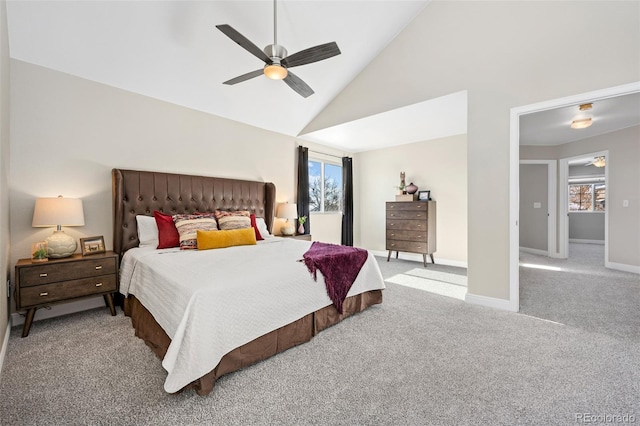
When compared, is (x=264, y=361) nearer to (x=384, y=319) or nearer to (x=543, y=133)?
(x=384, y=319)

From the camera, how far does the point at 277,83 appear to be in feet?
12.6

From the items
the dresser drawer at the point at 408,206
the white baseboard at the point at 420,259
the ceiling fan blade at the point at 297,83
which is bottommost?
the white baseboard at the point at 420,259

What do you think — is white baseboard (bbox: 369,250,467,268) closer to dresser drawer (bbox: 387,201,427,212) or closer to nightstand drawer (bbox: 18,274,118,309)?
dresser drawer (bbox: 387,201,427,212)

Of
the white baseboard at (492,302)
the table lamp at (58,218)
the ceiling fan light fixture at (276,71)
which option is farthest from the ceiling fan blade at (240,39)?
the white baseboard at (492,302)

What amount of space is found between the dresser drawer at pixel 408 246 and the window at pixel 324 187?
147 centimetres

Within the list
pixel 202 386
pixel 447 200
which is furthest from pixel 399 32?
pixel 202 386

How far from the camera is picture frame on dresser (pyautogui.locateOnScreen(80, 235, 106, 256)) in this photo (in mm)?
2771

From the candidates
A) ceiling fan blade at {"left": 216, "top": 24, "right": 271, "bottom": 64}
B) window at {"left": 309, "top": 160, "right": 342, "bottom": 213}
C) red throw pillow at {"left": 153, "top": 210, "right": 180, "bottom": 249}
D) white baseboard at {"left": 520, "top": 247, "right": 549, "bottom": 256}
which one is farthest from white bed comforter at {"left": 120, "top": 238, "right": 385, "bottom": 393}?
white baseboard at {"left": 520, "top": 247, "right": 549, "bottom": 256}

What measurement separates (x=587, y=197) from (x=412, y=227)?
729cm

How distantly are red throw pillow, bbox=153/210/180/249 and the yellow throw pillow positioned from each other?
0.36m

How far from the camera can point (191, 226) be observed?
10.1 ft

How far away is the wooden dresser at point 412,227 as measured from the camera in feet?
16.6

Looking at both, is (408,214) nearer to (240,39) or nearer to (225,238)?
(225,238)

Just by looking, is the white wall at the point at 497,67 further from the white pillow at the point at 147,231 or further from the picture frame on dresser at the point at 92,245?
the picture frame on dresser at the point at 92,245
